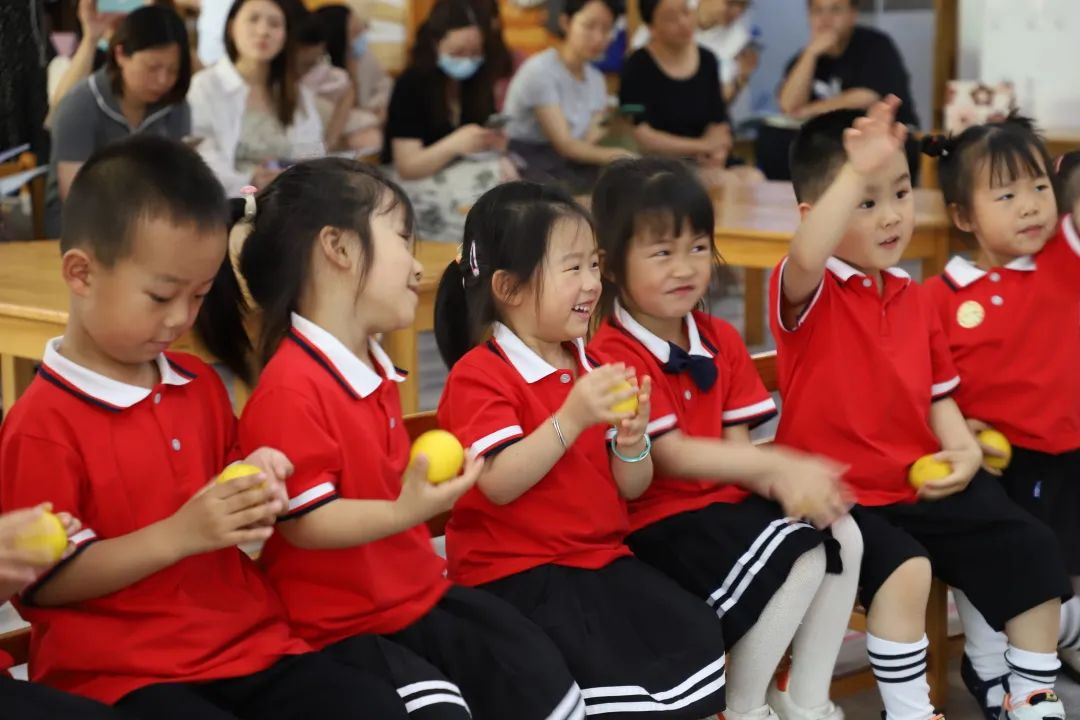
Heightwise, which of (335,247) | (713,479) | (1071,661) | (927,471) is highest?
(335,247)

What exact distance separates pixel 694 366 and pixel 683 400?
5 centimetres

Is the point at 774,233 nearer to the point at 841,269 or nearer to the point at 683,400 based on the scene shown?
the point at 841,269

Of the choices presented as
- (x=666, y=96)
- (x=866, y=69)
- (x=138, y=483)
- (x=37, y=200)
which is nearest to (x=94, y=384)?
(x=138, y=483)

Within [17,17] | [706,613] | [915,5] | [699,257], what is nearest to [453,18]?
[17,17]

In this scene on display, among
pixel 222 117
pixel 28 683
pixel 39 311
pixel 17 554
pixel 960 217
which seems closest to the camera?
pixel 17 554

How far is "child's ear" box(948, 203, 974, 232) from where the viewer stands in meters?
2.63

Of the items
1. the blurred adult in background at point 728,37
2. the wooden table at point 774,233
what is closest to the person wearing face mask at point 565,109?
the wooden table at point 774,233

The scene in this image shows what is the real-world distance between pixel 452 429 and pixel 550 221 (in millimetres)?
316

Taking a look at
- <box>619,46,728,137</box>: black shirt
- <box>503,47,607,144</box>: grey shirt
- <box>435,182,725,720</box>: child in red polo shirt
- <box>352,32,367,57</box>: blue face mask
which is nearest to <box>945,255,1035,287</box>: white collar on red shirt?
<box>435,182,725,720</box>: child in red polo shirt

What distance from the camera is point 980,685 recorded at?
2432 millimetres

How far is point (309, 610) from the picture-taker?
1.80 m

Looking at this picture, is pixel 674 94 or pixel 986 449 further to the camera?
pixel 674 94

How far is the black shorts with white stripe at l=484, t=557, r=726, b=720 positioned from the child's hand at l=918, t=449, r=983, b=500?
53 centimetres

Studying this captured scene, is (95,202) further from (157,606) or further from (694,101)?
(694,101)
